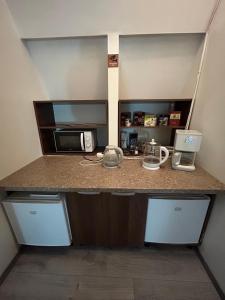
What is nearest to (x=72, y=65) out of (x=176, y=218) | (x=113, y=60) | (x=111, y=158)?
(x=113, y=60)

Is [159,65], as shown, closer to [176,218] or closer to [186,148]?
[186,148]

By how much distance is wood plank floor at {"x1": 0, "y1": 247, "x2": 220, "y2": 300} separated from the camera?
3.64ft

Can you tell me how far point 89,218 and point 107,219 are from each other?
16 cm

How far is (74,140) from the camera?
1629mm

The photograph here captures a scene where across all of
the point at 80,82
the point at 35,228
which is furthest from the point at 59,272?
the point at 80,82

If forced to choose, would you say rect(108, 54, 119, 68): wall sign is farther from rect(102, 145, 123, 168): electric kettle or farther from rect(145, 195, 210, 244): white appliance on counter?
rect(145, 195, 210, 244): white appliance on counter

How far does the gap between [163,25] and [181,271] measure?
207 centimetres

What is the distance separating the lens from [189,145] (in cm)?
121

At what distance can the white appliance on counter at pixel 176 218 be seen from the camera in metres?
1.14

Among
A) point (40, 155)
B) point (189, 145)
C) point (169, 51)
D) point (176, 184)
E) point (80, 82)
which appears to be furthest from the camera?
point (40, 155)

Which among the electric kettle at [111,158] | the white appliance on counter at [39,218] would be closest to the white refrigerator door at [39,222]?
the white appliance on counter at [39,218]

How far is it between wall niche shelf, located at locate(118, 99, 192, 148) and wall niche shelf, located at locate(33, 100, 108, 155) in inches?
10.1

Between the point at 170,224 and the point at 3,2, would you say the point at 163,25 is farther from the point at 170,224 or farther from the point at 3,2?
the point at 170,224

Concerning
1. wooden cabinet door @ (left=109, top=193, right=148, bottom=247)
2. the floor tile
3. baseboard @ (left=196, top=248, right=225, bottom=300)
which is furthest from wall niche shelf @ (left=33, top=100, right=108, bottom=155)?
baseboard @ (left=196, top=248, right=225, bottom=300)
